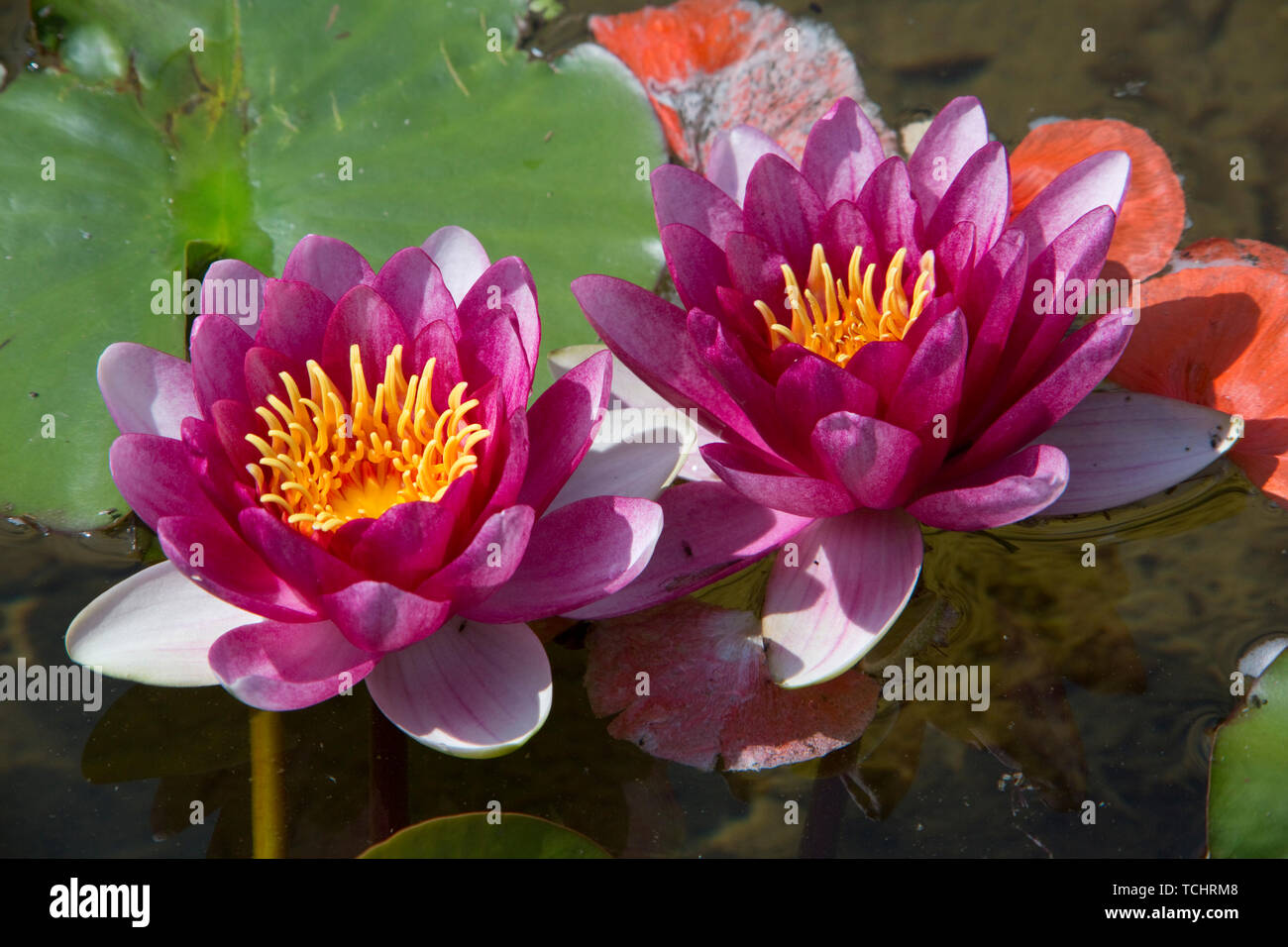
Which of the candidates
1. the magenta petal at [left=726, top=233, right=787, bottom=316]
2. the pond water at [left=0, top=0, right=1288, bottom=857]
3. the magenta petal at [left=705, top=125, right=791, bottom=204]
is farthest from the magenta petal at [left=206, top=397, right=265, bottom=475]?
the magenta petal at [left=705, top=125, right=791, bottom=204]

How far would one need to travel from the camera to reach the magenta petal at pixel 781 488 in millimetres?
1835

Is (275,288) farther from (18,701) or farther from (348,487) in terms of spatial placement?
(18,701)

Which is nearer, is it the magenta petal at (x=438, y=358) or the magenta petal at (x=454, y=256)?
the magenta petal at (x=438, y=358)

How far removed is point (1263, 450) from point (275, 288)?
206 centimetres

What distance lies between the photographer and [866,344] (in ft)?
6.03

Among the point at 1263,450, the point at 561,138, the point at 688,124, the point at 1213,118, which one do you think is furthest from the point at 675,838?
the point at 1213,118

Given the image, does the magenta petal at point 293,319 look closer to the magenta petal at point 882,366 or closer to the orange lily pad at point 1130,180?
the magenta petal at point 882,366

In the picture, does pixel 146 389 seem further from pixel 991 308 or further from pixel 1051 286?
pixel 1051 286

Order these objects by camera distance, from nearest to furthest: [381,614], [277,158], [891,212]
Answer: [381,614] < [891,212] < [277,158]

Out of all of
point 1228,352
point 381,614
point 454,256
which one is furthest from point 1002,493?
point 454,256

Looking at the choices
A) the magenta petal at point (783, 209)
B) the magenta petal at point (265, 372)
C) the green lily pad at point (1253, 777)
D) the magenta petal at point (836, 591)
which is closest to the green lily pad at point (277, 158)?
the magenta petal at point (783, 209)

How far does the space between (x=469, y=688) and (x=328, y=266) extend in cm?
86
